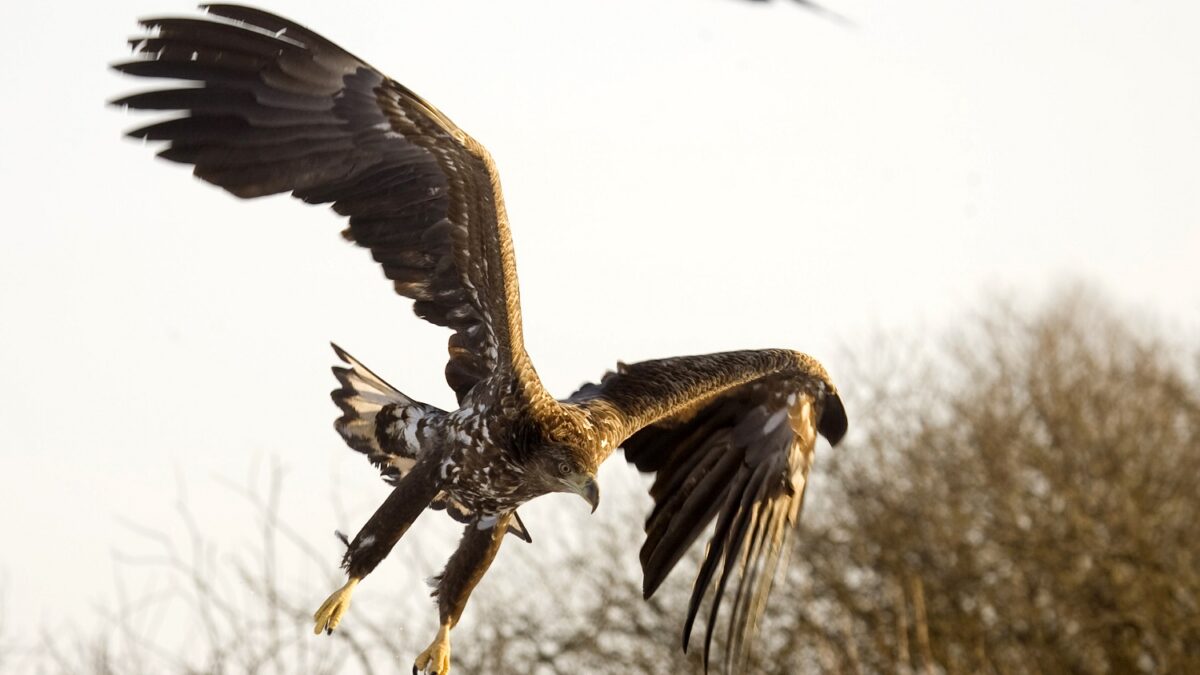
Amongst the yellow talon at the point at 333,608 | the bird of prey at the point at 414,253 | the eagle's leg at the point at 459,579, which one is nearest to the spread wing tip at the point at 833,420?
the bird of prey at the point at 414,253

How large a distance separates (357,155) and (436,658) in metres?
2.11

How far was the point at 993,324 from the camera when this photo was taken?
98.4 feet

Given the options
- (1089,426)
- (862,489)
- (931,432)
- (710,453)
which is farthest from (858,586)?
(710,453)

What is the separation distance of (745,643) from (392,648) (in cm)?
281

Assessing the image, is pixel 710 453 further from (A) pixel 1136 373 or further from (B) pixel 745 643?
(A) pixel 1136 373

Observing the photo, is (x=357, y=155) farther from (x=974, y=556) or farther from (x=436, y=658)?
(x=974, y=556)

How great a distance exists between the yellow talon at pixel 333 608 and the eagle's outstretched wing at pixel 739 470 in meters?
1.76

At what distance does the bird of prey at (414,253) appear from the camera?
700cm

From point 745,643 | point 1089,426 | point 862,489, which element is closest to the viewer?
point 745,643

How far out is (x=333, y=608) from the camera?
23.1 feet

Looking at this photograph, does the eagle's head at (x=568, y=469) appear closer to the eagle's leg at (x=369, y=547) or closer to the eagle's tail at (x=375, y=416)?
the eagle's leg at (x=369, y=547)

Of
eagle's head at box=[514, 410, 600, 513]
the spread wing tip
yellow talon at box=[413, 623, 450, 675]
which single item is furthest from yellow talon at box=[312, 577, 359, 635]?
the spread wing tip

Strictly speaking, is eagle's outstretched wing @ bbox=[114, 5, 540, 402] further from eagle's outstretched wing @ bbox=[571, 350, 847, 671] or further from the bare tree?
the bare tree

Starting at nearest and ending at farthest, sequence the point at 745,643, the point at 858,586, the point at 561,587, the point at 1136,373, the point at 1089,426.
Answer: the point at 745,643 → the point at 561,587 → the point at 858,586 → the point at 1089,426 → the point at 1136,373
